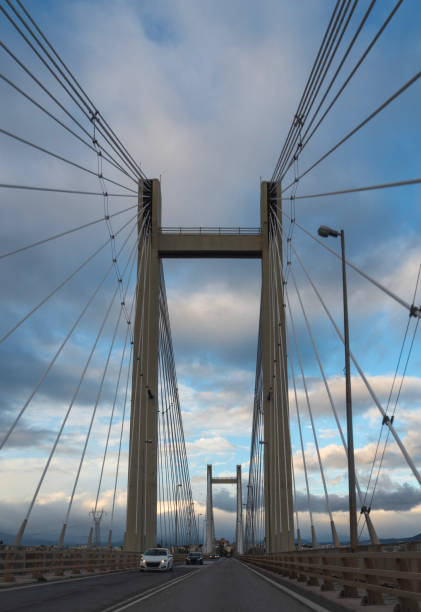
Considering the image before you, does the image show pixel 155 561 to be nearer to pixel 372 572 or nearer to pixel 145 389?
pixel 145 389

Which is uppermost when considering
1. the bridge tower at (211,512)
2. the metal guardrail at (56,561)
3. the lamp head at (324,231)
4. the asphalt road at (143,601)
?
the bridge tower at (211,512)

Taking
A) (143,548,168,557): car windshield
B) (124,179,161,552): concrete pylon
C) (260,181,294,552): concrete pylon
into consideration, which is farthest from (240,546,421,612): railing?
(124,179,161,552): concrete pylon

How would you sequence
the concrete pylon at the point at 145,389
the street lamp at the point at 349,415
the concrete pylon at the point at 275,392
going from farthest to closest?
the concrete pylon at the point at 145,389 → the concrete pylon at the point at 275,392 → the street lamp at the point at 349,415

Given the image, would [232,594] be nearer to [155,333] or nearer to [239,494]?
[155,333]

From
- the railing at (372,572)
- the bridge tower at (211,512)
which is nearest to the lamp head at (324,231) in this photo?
the railing at (372,572)

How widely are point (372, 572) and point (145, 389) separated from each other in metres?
25.8

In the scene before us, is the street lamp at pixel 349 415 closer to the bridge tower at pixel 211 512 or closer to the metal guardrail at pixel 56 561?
the metal guardrail at pixel 56 561

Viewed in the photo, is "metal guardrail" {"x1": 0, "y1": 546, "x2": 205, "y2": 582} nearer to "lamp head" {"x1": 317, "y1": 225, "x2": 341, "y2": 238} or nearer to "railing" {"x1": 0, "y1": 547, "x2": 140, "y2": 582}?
"railing" {"x1": 0, "y1": 547, "x2": 140, "y2": 582}

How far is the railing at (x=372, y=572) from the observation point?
7.66 m

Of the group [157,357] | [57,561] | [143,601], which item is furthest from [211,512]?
[143,601]

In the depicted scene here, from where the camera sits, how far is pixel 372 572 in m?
9.41

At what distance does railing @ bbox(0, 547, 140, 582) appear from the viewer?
18413 millimetres

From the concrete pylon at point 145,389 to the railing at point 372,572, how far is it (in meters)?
15.6

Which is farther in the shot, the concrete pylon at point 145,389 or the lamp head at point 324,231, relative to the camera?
the concrete pylon at point 145,389
